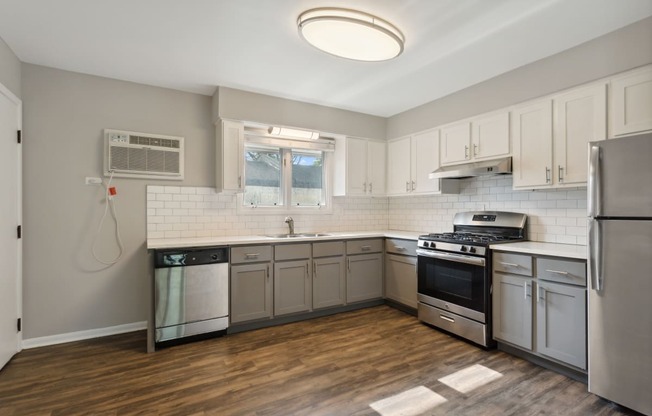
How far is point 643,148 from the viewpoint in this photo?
1.90m

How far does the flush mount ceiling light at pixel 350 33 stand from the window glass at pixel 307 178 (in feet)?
6.86

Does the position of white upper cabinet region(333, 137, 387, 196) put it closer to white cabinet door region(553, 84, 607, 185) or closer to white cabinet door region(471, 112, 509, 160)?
white cabinet door region(471, 112, 509, 160)

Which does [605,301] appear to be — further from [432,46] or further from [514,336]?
[432,46]

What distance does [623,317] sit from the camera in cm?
197

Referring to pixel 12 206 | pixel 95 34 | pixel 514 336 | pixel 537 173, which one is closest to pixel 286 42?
pixel 95 34

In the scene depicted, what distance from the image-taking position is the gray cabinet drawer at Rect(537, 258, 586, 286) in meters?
2.29

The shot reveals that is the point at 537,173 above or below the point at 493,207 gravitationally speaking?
above

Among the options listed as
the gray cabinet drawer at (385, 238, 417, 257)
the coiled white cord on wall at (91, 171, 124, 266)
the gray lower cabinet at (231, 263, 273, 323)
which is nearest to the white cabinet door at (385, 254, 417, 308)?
the gray cabinet drawer at (385, 238, 417, 257)

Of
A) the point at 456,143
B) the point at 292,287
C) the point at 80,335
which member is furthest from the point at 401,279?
the point at 80,335

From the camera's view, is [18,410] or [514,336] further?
[514,336]

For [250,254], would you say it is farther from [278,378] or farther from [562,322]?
[562,322]

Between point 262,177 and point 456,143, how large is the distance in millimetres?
2372

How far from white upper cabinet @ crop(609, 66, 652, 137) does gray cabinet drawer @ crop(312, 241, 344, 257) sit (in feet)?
8.64

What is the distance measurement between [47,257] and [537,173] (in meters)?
4.58
